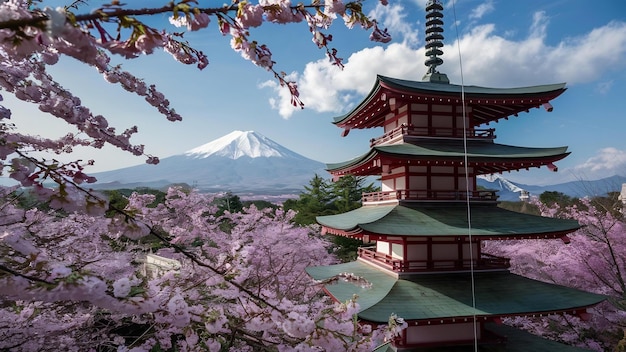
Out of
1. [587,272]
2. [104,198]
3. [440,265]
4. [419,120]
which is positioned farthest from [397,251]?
[587,272]

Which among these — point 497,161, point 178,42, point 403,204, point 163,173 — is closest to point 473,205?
point 497,161

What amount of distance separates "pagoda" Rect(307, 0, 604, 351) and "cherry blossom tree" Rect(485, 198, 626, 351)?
13.3ft

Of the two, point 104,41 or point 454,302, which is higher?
point 104,41

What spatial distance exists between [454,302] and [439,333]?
1.04 m

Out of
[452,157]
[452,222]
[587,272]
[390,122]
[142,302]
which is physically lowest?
[587,272]

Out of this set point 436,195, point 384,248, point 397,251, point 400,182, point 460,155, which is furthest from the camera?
point 384,248

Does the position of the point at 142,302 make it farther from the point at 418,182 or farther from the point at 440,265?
the point at 418,182

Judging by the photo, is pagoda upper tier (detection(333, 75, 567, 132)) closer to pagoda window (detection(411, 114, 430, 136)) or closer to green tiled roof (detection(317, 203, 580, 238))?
pagoda window (detection(411, 114, 430, 136))

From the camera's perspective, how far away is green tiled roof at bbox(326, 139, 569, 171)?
302 inches

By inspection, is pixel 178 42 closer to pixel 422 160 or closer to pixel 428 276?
pixel 422 160

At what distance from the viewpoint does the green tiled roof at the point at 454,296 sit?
6.64 meters

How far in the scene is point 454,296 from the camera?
23.7ft

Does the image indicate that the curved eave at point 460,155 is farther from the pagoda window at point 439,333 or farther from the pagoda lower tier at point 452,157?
the pagoda window at point 439,333

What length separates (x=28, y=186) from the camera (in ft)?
7.18
